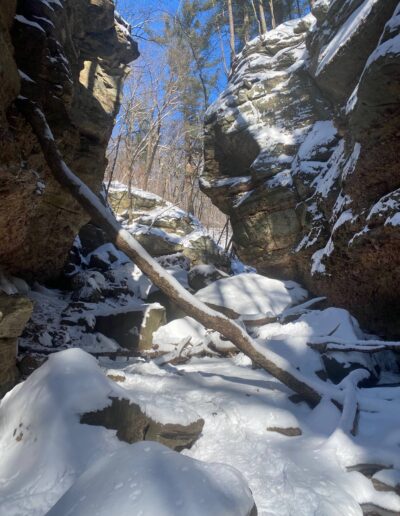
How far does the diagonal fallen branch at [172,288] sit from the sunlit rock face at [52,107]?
323 mm

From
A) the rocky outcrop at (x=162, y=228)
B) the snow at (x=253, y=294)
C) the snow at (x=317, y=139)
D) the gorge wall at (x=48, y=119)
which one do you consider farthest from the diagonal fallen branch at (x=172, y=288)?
the rocky outcrop at (x=162, y=228)

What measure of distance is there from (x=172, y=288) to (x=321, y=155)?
8.50 meters

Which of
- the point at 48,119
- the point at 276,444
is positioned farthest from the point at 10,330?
the point at 48,119

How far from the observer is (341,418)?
4.25 meters

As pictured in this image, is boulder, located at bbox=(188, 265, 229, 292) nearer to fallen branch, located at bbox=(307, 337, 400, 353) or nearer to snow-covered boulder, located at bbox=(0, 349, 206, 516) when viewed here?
fallen branch, located at bbox=(307, 337, 400, 353)

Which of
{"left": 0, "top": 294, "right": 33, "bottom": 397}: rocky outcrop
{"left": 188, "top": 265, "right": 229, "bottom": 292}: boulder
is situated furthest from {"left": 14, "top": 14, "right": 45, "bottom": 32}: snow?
{"left": 188, "top": 265, "right": 229, "bottom": 292}: boulder

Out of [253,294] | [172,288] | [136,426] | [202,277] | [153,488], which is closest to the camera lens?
[153,488]

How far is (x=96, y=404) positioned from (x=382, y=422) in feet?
11.2

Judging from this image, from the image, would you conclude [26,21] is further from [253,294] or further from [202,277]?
[202,277]

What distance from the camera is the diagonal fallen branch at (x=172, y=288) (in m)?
4.93

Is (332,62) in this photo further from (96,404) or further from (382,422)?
(96,404)

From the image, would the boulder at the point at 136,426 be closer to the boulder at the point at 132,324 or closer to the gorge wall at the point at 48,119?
the gorge wall at the point at 48,119

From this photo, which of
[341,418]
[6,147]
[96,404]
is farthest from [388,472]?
[6,147]

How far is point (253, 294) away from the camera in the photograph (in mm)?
10711
